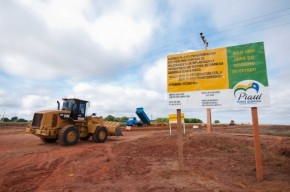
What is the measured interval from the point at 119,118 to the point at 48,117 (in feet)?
130

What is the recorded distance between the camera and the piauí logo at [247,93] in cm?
726

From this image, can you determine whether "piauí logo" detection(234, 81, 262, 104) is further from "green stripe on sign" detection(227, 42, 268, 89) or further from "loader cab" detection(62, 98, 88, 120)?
"loader cab" detection(62, 98, 88, 120)

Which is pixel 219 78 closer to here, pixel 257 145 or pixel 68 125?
pixel 257 145

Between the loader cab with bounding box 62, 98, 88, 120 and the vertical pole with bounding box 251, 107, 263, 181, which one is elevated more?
the loader cab with bounding box 62, 98, 88, 120

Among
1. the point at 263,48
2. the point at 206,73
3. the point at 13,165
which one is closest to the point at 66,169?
the point at 13,165

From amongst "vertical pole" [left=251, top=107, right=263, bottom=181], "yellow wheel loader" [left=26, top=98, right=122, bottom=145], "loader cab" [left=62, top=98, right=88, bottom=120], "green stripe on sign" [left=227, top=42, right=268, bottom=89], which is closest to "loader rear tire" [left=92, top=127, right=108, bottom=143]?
"yellow wheel loader" [left=26, top=98, right=122, bottom=145]

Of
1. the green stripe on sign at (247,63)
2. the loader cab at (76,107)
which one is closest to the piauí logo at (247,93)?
the green stripe on sign at (247,63)

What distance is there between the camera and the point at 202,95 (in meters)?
8.03

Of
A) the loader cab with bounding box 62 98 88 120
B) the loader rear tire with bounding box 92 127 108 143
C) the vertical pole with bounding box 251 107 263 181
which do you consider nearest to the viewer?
the vertical pole with bounding box 251 107 263 181

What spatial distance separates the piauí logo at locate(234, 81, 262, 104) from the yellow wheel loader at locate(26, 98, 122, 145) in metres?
11.2

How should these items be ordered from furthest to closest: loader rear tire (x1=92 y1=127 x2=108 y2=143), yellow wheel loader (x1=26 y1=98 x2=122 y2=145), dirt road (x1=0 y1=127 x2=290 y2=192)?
loader rear tire (x1=92 y1=127 x2=108 y2=143)
yellow wheel loader (x1=26 y1=98 x2=122 y2=145)
dirt road (x1=0 y1=127 x2=290 y2=192)

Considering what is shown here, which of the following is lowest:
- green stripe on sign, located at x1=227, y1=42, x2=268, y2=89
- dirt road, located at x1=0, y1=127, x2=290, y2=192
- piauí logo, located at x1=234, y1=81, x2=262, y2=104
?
dirt road, located at x1=0, y1=127, x2=290, y2=192

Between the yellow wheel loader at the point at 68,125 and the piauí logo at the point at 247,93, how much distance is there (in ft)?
36.6

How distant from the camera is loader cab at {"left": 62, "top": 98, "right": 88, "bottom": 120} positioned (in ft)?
55.2
